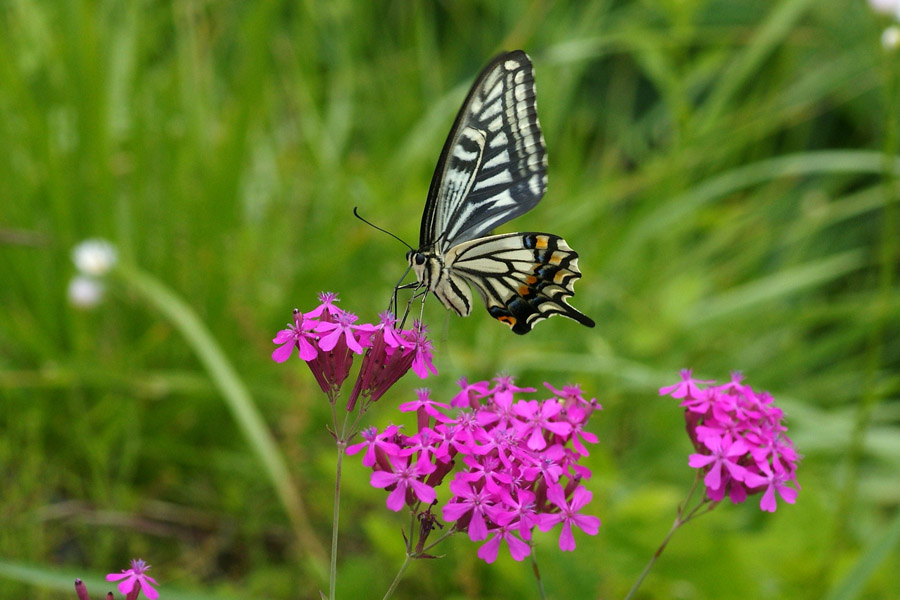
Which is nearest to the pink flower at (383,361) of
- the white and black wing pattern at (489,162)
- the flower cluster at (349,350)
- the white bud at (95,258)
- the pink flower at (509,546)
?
the flower cluster at (349,350)

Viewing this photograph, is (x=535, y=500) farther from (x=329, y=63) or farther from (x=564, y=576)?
(x=329, y=63)

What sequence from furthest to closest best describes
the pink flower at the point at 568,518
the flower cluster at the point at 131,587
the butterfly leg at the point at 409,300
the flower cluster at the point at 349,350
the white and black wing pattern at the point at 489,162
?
the white and black wing pattern at the point at 489,162
the butterfly leg at the point at 409,300
the flower cluster at the point at 349,350
the pink flower at the point at 568,518
the flower cluster at the point at 131,587

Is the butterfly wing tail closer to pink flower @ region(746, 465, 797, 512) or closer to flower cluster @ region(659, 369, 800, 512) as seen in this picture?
flower cluster @ region(659, 369, 800, 512)

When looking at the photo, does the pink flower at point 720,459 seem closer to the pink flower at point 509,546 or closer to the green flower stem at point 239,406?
the pink flower at point 509,546

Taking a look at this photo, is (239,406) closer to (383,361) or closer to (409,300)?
(409,300)

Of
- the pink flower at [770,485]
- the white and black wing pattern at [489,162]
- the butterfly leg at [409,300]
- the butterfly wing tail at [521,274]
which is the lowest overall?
the pink flower at [770,485]

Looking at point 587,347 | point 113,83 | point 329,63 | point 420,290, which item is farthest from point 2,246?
point 329,63

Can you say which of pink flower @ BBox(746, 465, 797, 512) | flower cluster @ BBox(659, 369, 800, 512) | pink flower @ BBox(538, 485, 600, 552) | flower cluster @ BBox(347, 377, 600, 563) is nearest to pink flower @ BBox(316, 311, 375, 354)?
flower cluster @ BBox(347, 377, 600, 563)

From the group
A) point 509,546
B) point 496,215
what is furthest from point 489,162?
point 509,546
